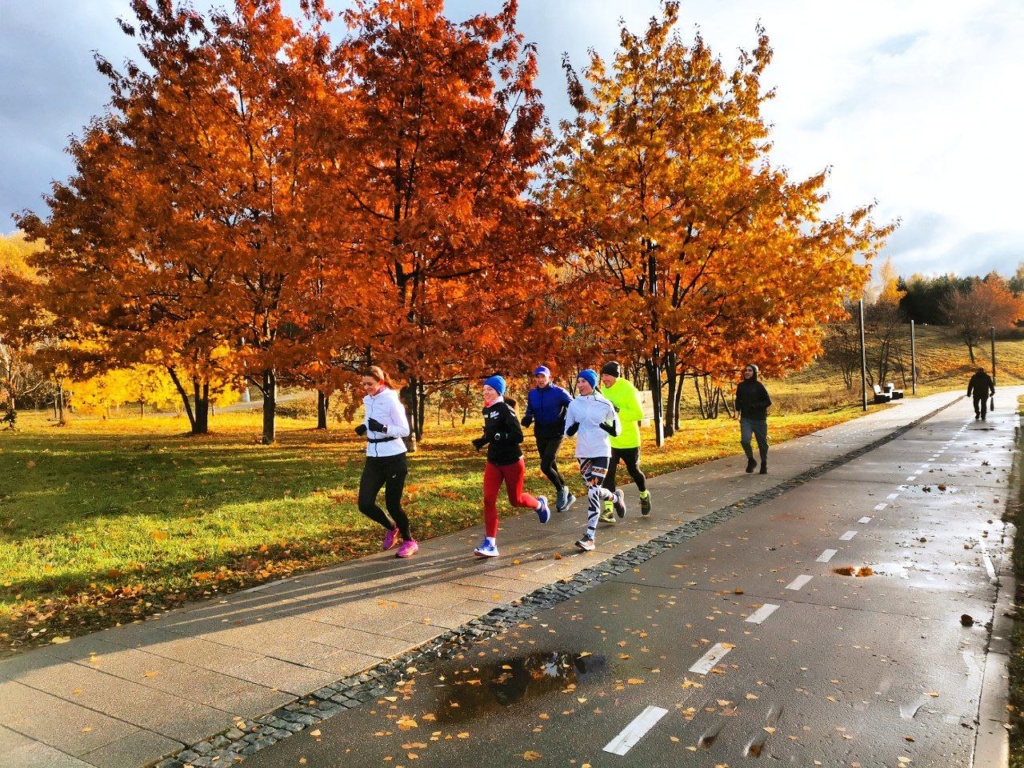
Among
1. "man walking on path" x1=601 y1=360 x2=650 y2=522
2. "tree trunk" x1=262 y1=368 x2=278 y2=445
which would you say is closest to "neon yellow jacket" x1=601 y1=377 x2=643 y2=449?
"man walking on path" x1=601 y1=360 x2=650 y2=522

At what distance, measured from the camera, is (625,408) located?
8.88 m

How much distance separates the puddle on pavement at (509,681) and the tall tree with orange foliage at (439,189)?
8.51 m

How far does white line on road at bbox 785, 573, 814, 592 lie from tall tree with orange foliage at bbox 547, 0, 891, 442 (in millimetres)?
10543

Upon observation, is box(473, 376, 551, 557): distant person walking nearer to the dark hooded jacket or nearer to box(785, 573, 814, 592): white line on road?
box(785, 573, 814, 592): white line on road

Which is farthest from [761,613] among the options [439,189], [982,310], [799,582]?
[982,310]

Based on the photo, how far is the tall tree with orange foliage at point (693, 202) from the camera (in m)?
16.8

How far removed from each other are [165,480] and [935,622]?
479 inches

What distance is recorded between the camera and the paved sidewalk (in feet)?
11.6

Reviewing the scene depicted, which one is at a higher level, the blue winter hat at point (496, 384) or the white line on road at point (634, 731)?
the blue winter hat at point (496, 384)

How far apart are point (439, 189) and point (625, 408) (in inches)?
297

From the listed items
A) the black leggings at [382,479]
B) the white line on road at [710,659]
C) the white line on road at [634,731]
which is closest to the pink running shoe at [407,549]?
the black leggings at [382,479]

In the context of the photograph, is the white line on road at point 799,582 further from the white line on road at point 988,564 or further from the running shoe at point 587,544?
the running shoe at point 587,544

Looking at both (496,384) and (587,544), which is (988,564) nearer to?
(587,544)

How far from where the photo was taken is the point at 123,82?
16500mm
